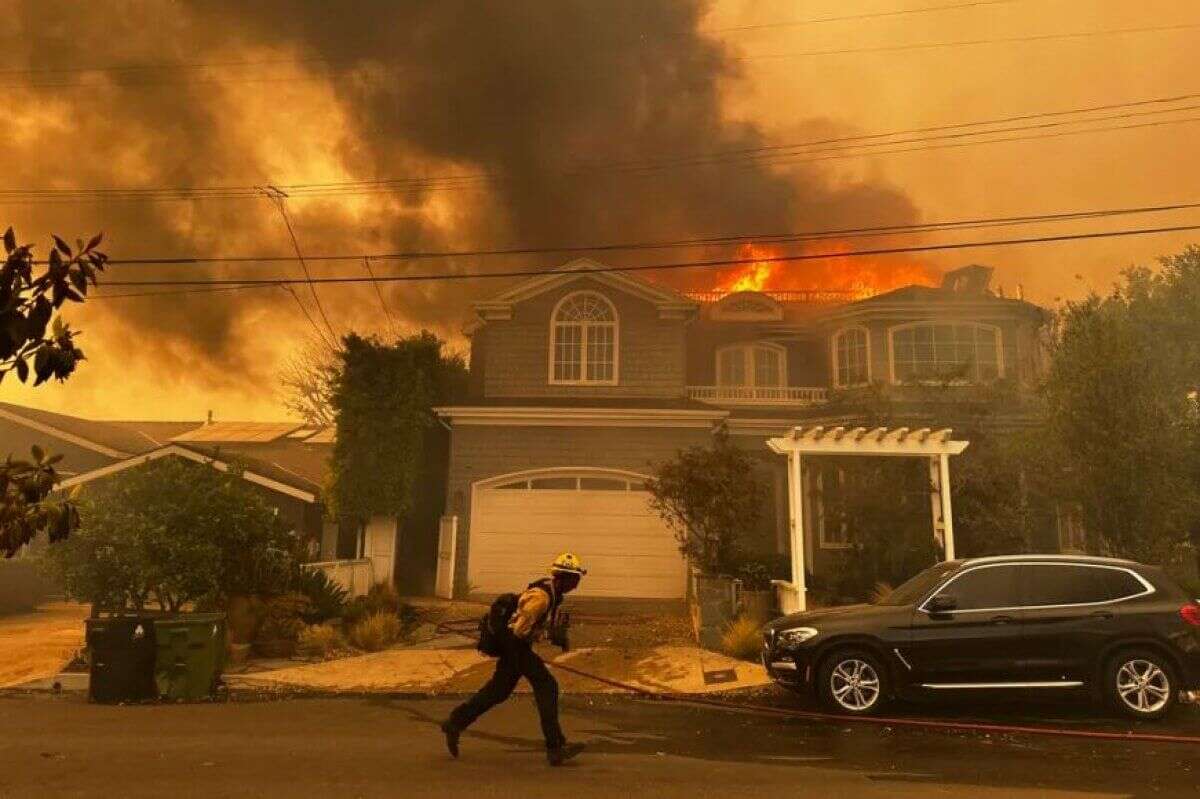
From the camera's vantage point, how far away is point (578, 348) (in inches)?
Answer: 757

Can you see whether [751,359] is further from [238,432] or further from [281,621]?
[238,432]

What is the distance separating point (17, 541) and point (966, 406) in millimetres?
15419

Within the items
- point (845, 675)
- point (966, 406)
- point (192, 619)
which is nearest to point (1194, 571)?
point (966, 406)

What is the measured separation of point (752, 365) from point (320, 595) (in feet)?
42.7

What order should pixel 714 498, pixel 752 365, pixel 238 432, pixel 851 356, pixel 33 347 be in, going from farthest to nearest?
1. pixel 238 432
2. pixel 752 365
3. pixel 851 356
4. pixel 714 498
5. pixel 33 347

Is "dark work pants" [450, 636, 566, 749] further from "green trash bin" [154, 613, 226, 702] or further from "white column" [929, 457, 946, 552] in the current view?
"white column" [929, 457, 946, 552]

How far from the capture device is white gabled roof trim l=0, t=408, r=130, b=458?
22172 millimetres

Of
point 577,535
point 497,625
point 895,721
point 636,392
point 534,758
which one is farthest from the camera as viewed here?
point 636,392

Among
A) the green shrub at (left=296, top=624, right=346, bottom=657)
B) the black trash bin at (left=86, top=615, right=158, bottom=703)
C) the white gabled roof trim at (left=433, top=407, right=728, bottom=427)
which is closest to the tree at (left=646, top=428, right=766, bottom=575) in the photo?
the white gabled roof trim at (left=433, top=407, right=728, bottom=427)

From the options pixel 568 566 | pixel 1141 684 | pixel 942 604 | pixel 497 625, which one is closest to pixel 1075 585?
pixel 1141 684

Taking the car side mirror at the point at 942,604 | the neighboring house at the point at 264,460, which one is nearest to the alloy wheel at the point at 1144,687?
the car side mirror at the point at 942,604

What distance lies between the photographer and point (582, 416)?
1778 centimetres

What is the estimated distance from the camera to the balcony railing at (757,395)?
66.1 feet

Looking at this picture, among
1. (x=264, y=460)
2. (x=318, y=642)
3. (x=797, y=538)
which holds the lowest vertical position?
(x=318, y=642)
